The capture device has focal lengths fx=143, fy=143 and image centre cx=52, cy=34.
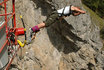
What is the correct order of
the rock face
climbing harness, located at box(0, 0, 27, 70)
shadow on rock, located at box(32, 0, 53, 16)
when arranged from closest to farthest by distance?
1. climbing harness, located at box(0, 0, 27, 70)
2. the rock face
3. shadow on rock, located at box(32, 0, 53, 16)

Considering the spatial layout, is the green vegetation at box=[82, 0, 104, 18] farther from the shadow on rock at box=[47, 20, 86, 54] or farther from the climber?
the climber

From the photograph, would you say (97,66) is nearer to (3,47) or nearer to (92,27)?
(92,27)

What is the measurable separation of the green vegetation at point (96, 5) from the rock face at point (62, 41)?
16152 mm

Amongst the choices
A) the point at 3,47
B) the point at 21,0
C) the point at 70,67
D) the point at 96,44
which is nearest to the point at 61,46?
the point at 70,67

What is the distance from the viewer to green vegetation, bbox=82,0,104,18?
26.0 meters

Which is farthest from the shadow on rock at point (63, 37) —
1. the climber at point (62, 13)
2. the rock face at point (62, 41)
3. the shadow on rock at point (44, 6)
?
the climber at point (62, 13)

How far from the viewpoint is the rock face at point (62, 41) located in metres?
8.94

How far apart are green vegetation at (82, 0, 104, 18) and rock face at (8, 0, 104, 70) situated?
16152 millimetres

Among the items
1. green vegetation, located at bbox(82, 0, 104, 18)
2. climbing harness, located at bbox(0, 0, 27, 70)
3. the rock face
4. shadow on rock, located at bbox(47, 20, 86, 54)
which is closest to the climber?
climbing harness, located at bbox(0, 0, 27, 70)

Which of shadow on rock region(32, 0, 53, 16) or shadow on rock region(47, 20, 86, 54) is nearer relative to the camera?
shadow on rock region(32, 0, 53, 16)

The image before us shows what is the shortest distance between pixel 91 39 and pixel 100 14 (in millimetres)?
18039

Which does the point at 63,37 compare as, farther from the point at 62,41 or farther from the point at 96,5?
the point at 96,5

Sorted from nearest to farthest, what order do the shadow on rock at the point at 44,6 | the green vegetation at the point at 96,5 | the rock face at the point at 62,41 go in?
the rock face at the point at 62,41, the shadow on rock at the point at 44,6, the green vegetation at the point at 96,5

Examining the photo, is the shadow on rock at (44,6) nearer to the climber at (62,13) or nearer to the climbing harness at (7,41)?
the climber at (62,13)
